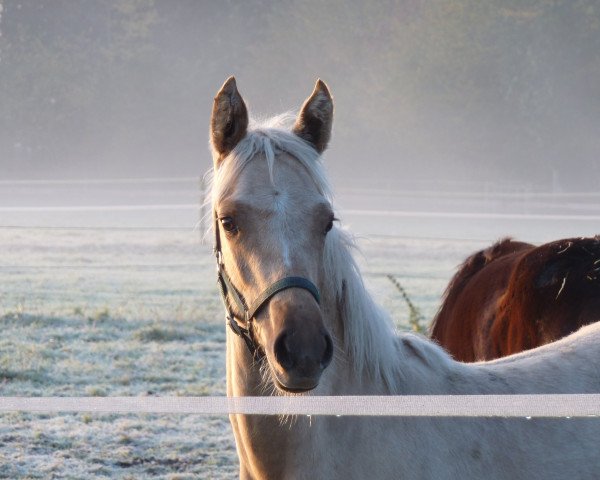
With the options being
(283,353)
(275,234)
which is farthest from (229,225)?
(283,353)

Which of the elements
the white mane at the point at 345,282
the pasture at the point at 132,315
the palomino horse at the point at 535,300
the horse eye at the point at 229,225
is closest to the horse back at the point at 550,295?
the palomino horse at the point at 535,300

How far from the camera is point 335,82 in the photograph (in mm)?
41562

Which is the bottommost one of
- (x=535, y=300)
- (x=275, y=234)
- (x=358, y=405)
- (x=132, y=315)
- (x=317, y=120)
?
(x=132, y=315)

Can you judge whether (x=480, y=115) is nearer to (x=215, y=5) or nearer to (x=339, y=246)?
(x=215, y=5)

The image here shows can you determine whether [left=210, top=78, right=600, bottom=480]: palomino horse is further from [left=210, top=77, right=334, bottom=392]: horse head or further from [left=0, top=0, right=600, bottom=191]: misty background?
[left=0, top=0, right=600, bottom=191]: misty background

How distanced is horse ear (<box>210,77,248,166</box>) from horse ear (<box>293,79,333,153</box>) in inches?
6.9

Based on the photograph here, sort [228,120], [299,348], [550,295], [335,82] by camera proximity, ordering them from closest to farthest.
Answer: [299,348], [228,120], [550,295], [335,82]

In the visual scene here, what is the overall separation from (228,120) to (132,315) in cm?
752

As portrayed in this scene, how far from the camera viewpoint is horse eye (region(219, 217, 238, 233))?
272 cm

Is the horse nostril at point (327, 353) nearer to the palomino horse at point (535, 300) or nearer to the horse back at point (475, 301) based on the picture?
the palomino horse at point (535, 300)

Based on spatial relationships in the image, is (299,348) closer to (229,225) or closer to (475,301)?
(229,225)

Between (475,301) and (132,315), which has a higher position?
(475,301)

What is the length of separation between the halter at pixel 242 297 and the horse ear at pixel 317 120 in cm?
37

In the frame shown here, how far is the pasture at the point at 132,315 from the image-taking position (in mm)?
5723
